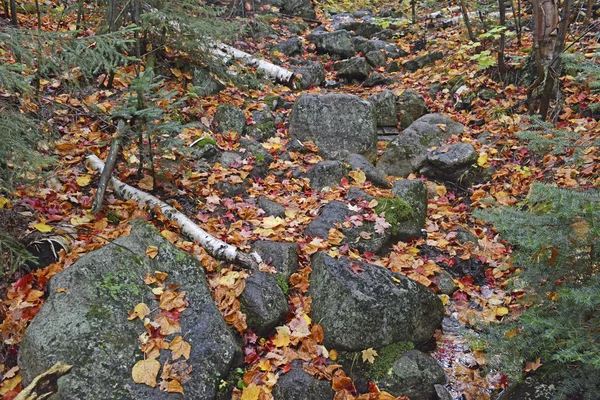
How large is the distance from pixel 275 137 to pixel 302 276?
373cm

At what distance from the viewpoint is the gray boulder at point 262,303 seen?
12.8 ft

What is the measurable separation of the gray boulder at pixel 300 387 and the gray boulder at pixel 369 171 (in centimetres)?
352

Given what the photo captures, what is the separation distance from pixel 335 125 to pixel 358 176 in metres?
1.65

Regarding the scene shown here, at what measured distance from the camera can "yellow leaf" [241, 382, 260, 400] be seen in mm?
3363

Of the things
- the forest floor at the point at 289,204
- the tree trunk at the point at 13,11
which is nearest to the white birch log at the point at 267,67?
the forest floor at the point at 289,204

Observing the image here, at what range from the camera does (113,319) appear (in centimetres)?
342

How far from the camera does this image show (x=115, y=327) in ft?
11.1

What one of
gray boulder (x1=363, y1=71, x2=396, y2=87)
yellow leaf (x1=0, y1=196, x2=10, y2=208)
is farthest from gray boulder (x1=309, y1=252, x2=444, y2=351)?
gray boulder (x1=363, y1=71, x2=396, y2=87)

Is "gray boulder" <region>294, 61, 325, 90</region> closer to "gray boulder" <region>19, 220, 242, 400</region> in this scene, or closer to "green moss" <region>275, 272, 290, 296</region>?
"green moss" <region>275, 272, 290, 296</region>

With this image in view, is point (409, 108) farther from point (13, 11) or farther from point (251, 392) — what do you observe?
point (13, 11)

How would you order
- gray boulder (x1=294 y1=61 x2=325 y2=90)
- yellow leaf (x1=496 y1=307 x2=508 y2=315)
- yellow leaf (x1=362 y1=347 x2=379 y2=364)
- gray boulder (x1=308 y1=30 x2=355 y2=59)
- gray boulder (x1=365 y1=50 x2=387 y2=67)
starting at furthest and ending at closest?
1. gray boulder (x1=308 y1=30 x2=355 y2=59)
2. gray boulder (x1=365 y1=50 x2=387 y2=67)
3. gray boulder (x1=294 y1=61 x2=325 y2=90)
4. yellow leaf (x1=496 y1=307 x2=508 y2=315)
5. yellow leaf (x1=362 y1=347 x2=379 y2=364)

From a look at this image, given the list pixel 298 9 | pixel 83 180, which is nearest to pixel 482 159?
pixel 83 180

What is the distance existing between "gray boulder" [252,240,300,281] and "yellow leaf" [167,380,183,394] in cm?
159

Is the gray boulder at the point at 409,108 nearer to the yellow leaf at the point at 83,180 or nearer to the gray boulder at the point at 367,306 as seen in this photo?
the gray boulder at the point at 367,306
